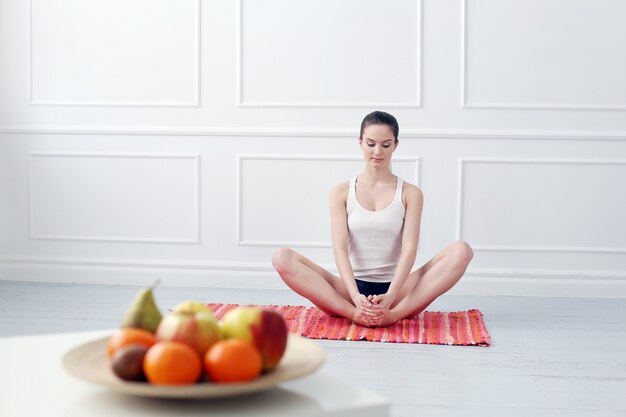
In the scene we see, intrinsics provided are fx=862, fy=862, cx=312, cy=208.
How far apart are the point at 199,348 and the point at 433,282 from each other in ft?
7.46

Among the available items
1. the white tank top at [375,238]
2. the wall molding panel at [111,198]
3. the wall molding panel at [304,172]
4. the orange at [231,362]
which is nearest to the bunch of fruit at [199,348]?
the orange at [231,362]

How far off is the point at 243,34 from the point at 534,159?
1.50 m

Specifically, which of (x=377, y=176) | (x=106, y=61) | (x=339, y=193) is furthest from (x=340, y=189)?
(x=106, y=61)

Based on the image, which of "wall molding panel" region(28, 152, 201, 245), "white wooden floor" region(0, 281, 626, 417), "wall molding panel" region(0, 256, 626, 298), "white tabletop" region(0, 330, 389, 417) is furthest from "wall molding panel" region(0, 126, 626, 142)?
"white tabletop" region(0, 330, 389, 417)

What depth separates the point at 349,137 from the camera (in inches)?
161

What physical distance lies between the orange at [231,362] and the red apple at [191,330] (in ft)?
0.05

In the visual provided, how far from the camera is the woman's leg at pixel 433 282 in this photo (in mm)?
3250

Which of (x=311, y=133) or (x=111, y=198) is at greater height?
(x=311, y=133)

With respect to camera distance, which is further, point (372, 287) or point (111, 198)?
point (111, 198)

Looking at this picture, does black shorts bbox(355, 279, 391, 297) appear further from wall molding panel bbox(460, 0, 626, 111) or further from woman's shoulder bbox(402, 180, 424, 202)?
wall molding panel bbox(460, 0, 626, 111)

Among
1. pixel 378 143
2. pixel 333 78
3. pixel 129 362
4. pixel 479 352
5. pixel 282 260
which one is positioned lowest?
pixel 479 352

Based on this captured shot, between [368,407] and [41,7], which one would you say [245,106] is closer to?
[41,7]

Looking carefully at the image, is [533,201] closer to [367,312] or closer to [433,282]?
[433,282]

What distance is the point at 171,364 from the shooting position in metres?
1.03
